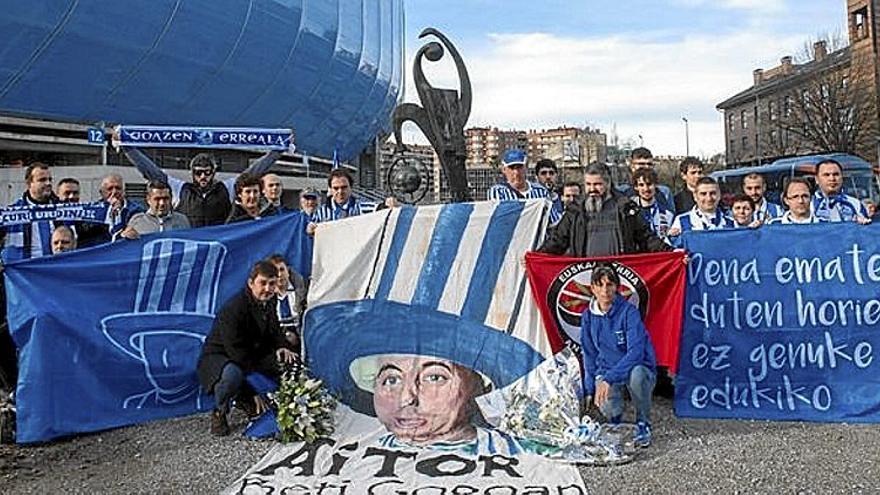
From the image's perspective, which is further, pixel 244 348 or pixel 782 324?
pixel 782 324

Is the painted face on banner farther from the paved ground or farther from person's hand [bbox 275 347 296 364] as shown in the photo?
the paved ground

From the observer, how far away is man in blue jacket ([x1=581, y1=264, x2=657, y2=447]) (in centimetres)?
571

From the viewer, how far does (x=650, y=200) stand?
7188mm

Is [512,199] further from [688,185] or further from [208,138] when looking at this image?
[208,138]

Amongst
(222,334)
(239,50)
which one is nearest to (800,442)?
(222,334)

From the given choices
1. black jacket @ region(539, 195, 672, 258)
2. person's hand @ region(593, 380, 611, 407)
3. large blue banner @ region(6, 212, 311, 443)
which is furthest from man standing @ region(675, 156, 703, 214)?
large blue banner @ region(6, 212, 311, 443)

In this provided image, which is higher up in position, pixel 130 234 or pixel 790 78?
pixel 790 78

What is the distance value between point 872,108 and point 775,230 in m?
38.5

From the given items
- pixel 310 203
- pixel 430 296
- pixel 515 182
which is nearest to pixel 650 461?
pixel 430 296

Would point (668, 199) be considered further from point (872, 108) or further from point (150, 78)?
point (872, 108)

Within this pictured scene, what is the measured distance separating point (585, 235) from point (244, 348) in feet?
8.61

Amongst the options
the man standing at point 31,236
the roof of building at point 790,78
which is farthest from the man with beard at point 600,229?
the roof of building at point 790,78

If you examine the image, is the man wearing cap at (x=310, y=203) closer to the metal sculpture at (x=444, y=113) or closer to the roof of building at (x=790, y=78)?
the metal sculpture at (x=444, y=113)

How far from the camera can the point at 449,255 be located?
632 centimetres
